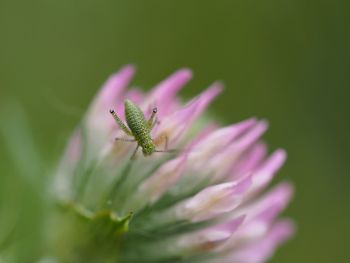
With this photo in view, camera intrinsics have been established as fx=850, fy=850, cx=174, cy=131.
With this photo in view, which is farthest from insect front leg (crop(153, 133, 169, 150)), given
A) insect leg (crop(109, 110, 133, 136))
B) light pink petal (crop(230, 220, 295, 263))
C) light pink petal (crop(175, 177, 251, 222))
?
light pink petal (crop(230, 220, 295, 263))

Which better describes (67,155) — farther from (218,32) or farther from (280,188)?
(218,32)

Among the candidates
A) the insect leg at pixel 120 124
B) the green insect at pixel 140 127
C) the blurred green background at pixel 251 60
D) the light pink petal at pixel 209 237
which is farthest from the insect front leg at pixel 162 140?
the blurred green background at pixel 251 60

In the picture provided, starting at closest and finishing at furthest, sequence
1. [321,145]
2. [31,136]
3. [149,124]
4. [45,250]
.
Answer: [149,124] → [45,250] → [31,136] → [321,145]

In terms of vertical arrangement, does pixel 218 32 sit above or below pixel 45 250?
above

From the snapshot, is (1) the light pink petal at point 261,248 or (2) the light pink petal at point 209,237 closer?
(2) the light pink petal at point 209,237

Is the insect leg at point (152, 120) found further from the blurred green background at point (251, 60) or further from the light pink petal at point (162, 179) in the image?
the blurred green background at point (251, 60)

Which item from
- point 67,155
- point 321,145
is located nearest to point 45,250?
point 67,155
